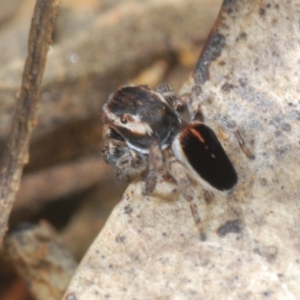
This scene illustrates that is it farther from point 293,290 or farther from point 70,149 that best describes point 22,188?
point 293,290

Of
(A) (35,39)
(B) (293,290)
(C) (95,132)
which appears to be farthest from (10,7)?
(B) (293,290)

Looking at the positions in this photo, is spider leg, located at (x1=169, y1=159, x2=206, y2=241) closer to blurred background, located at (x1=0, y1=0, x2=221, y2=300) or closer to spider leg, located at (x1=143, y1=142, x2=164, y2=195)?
spider leg, located at (x1=143, y1=142, x2=164, y2=195)

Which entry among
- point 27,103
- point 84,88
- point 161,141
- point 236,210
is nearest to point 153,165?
point 161,141

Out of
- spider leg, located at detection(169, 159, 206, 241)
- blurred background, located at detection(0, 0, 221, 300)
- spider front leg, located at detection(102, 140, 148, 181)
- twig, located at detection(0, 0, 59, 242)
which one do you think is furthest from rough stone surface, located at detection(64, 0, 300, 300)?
blurred background, located at detection(0, 0, 221, 300)

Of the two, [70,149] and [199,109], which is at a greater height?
[199,109]

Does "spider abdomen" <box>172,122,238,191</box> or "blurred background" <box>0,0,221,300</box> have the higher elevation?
"spider abdomen" <box>172,122,238,191</box>

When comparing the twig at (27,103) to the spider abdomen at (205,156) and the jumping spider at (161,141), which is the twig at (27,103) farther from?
the spider abdomen at (205,156)
